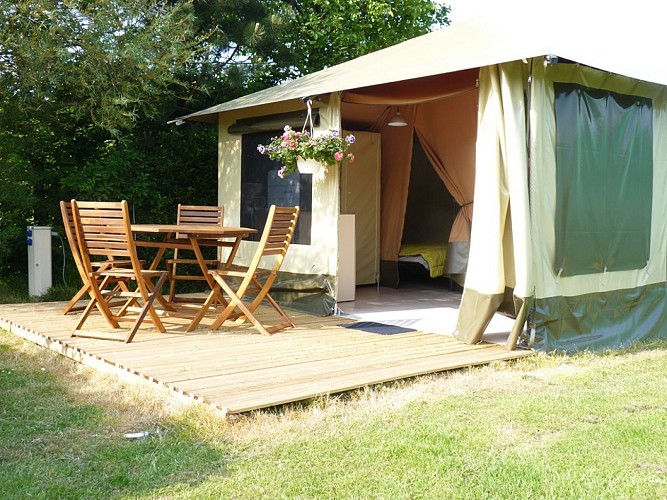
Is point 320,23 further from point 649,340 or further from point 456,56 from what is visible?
point 649,340

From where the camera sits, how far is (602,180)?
207 inches

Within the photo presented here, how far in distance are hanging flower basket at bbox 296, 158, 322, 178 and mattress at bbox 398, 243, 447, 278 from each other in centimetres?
220

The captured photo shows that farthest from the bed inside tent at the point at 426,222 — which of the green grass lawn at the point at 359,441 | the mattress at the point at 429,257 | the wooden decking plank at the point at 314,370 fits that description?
the green grass lawn at the point at 359,441

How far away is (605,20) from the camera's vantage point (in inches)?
519

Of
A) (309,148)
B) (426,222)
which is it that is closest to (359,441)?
(309,148)

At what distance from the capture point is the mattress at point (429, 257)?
7855mm

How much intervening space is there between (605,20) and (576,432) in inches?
462

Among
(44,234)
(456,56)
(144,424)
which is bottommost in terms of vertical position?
(144,424)

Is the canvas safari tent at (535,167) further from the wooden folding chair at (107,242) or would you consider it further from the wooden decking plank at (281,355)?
the wooden folding chair at (107,242)

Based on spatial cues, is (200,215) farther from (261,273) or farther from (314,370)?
(314,370)

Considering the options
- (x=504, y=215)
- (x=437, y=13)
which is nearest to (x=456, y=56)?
(x=504, y=215)

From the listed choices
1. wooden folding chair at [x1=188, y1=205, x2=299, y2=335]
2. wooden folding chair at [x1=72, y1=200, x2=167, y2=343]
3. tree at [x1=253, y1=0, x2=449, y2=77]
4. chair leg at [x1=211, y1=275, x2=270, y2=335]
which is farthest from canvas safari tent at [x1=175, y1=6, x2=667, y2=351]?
tree at [x1=253, y1=0, x2=449, y2=77]

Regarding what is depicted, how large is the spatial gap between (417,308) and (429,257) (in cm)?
141

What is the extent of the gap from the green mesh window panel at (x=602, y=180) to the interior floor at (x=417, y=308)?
76 cm
